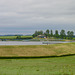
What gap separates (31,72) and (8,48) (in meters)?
12.9

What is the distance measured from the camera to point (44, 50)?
87.9ft

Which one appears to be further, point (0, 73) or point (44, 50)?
point (44, 50)

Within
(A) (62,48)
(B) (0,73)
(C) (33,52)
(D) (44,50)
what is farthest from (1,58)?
(A) (62,48)

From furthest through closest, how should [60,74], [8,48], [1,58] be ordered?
[8,48], [1,58], [60,74]

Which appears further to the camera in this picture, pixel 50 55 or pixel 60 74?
pixel 50 55

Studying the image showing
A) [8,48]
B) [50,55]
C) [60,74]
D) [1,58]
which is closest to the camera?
[60,74]

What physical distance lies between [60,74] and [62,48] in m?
14.7

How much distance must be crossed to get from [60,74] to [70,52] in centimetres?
1366

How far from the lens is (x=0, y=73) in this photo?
14.2 meters

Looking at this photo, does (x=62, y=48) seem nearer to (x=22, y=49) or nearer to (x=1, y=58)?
(x=22, y=49)

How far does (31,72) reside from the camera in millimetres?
14648

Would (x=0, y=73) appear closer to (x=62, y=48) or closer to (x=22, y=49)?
(x=22, y=49)

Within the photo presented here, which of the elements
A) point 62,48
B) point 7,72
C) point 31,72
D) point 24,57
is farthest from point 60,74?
point 62,48

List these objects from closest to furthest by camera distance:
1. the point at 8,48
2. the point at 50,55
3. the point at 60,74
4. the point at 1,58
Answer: the point at 60,74 < the point at 1,58 < the point at 50,55 < the point at 8,48
